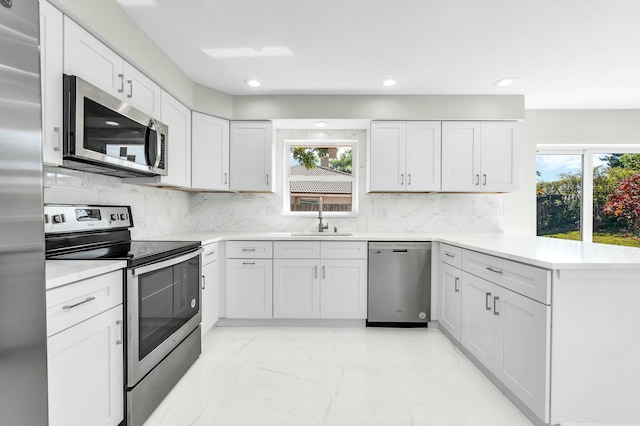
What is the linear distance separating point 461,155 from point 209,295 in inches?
113

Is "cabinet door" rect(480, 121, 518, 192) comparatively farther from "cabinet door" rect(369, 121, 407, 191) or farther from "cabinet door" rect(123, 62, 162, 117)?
"cabinet door" rect(123, 62, 162, 117)

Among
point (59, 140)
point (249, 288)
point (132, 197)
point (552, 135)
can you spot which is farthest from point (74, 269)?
point (552, 135)

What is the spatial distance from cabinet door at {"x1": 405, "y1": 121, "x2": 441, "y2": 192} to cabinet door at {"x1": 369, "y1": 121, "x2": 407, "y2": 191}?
0.24 feet

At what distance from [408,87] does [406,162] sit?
2.45 feet

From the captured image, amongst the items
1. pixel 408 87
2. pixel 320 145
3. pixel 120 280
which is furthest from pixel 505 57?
pixel 120 280

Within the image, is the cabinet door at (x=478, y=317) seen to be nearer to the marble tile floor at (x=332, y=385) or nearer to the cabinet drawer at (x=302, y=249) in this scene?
the marble tile floor at (x=332, y=385)

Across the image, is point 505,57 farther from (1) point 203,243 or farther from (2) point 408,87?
(1) point 203,243

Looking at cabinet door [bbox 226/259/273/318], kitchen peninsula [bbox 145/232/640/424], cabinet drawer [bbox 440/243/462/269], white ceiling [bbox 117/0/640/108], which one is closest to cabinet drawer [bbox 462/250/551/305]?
kitchen peninsula [bbox 145/232/640/424]

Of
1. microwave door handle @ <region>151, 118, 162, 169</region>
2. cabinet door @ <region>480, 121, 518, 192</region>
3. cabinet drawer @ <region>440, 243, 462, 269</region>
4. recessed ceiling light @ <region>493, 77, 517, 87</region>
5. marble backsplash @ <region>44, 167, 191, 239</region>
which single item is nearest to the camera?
marble backsplash @ <region>44, 167, 191, 239</region>

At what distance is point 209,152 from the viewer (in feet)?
10.3

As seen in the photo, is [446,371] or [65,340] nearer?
[65,340]

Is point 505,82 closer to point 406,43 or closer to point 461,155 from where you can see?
point 461,155

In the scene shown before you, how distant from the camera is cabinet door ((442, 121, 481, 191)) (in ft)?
10.8

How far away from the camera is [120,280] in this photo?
60.3 inches
